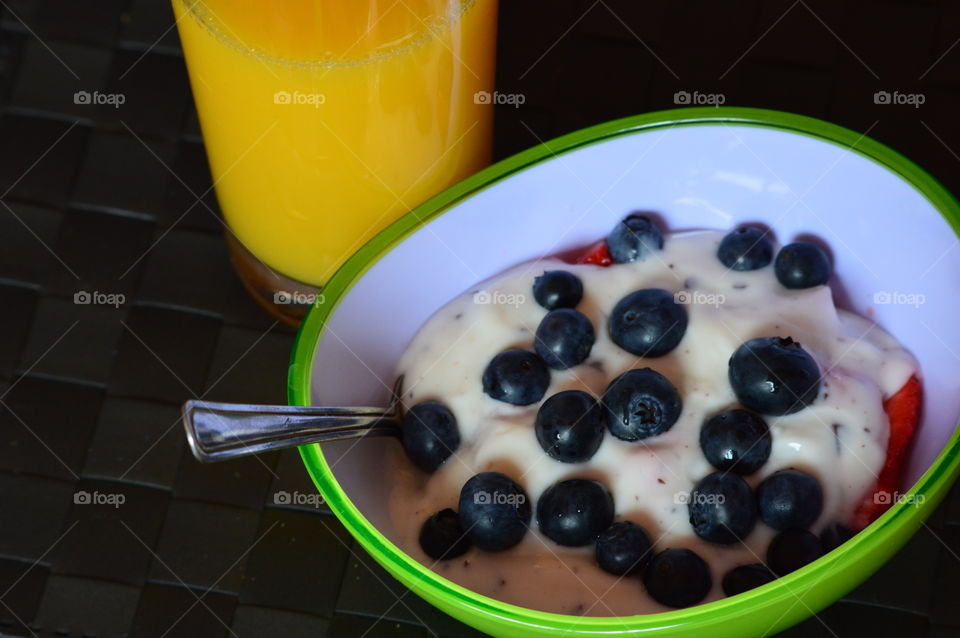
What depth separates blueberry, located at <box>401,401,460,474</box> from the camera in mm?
958

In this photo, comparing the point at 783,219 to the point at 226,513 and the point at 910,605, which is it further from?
the point at 226,513

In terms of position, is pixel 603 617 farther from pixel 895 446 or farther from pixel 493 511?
pixel 895 446

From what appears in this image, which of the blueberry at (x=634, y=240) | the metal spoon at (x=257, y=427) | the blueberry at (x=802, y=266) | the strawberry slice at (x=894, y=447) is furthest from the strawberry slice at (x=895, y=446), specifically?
the metal spoon at (x=257, y=427)

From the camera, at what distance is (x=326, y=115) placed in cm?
98

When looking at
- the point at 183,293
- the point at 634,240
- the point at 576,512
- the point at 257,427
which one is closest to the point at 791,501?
the point at 576,512

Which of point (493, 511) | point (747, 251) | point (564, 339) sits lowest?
point (493, 511)

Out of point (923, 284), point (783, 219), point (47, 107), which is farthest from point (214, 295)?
point (923, 284)

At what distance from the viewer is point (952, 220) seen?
97cm

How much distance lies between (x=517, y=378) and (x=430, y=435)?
0.26 ft

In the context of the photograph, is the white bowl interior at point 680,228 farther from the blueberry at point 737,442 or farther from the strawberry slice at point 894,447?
the blueberry at point 737,442

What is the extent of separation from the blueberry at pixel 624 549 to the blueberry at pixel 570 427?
0.20ft

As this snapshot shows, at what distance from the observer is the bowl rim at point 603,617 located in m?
0.81

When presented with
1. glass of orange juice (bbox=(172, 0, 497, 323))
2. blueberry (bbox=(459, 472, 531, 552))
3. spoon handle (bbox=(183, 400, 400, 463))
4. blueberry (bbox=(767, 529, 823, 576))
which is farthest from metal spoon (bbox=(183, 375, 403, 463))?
blueberry (bbox=(767, 529, 823, 576))

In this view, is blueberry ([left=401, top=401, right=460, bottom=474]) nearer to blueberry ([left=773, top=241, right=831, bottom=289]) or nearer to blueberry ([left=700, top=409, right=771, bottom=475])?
blueberry ([left=700, top=409, right=771, bottom=475])
